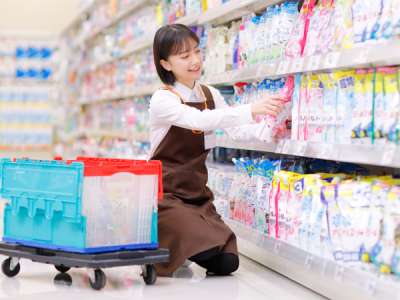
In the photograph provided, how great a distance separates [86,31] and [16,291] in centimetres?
590

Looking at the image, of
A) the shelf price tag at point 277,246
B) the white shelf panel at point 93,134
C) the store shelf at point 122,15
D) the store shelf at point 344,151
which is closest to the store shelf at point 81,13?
the store shelf at point 122,15

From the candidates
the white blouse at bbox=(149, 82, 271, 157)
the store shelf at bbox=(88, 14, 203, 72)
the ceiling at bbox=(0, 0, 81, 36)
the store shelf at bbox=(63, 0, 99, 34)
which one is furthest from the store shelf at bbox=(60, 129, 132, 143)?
the white blouse at bbox=(149, 82, 271, 157)

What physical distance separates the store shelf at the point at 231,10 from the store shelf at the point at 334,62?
1.09 feet

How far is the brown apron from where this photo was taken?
9.40 ft

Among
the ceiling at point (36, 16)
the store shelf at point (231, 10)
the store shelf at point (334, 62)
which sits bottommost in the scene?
the store shelf at point (334, 62)

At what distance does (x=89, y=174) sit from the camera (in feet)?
8.55

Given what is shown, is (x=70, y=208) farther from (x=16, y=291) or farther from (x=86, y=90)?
(x=86, y=90)

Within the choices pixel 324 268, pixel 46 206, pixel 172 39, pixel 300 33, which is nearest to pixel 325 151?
pixel 324 268

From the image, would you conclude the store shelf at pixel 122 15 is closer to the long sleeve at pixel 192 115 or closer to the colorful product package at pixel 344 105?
the long sleeve at pixel 192 115

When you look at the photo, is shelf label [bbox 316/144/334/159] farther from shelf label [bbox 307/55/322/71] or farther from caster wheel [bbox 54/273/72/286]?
caster wheel [bbox 54/273/72/286]

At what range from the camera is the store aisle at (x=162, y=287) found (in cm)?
260

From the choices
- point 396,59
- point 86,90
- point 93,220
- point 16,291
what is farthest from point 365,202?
point 86,90

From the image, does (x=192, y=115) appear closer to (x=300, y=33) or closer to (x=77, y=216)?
(x=300, y=33)

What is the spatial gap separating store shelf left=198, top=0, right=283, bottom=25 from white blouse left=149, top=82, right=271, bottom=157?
1.74 feet
